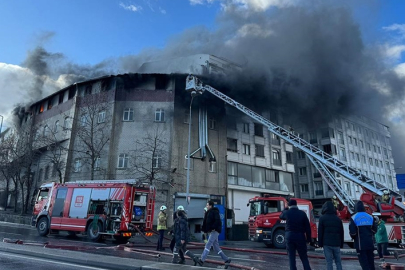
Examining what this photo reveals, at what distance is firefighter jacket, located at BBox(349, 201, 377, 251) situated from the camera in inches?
234

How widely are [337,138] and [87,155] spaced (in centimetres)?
3745

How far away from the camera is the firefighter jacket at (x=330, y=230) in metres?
5.71

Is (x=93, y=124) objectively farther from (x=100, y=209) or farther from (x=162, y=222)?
(x=162, y=222)

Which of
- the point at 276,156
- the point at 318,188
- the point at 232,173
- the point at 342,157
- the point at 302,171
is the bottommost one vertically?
the point at 232,173

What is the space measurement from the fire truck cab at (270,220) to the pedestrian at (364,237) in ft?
29.7

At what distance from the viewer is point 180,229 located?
7914 millimetres

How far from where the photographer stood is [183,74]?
27.4 m

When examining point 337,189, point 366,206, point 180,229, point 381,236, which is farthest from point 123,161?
point 381,236

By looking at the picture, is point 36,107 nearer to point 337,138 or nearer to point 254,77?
point 254,77

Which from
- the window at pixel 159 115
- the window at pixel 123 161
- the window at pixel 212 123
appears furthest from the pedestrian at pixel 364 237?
the window at pixel 212 123

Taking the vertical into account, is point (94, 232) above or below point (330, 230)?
below

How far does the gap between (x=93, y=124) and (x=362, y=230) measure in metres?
25.8

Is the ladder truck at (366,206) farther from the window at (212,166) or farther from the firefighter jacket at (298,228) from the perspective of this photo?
the window at (212,166)

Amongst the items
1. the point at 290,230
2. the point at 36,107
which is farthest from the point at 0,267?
the point at 36,107
